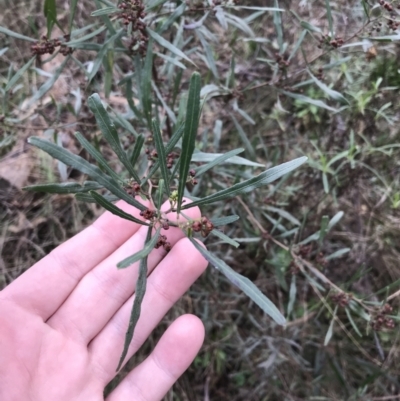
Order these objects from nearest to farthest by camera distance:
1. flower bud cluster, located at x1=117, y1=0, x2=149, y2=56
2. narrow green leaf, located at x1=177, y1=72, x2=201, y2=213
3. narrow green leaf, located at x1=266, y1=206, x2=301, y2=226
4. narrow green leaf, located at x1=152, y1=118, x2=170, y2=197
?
narrow green leaf, located at x1=177, y1=72, x2=201, y2=213, narrow green leaf, located at x1=152, y1=118, x2=170, y2=197, flower bud cluster, located at x1=117, y1=0, x2=149, y2=56, narrow green leaf, located at x1=266, y1=206, x2=301, y2=226

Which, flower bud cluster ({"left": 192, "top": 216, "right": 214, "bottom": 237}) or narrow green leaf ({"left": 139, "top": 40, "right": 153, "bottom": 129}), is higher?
narrow green leaf ({"left": 139, "top": 40, "right": 153, "bottom": 129})

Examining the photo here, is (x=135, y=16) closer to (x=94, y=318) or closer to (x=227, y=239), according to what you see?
(x=227, y=239)

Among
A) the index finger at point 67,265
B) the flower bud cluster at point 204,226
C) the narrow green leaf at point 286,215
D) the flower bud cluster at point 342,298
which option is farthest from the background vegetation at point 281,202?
the flower bud cluster at point 204,226

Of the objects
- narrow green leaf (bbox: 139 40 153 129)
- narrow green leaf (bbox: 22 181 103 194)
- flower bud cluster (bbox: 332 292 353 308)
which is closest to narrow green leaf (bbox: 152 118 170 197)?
narrow green leaf (bbox: 22 181 103 194)

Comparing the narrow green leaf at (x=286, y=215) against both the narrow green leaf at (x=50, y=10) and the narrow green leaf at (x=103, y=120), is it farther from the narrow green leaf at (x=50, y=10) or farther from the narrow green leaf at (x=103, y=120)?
the narrow green leaf at (x=50, y=10)

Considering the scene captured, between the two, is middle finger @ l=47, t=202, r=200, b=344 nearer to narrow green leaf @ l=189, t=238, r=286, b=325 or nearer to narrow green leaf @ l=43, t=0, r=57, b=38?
narrow green leaf @ l=189, t=238, r=286, b=325

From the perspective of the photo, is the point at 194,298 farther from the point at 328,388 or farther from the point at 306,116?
the point at 306,116

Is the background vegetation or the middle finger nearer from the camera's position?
the middle finger
